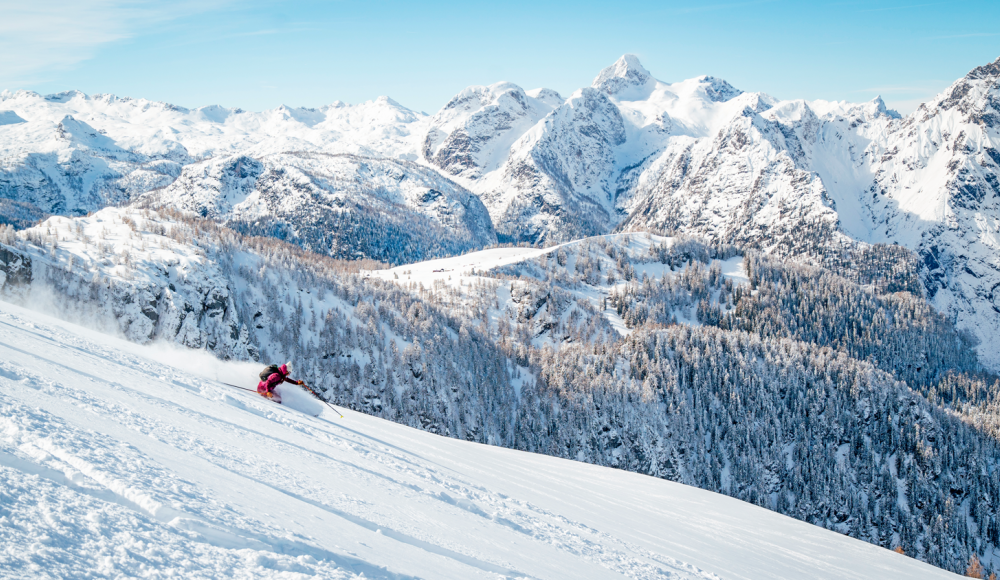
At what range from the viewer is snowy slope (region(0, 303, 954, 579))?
6.74 m

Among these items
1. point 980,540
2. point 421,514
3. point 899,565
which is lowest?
point 980,540

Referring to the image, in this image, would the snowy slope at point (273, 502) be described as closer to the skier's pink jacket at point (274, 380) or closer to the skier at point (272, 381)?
the skier at point (272, 381)

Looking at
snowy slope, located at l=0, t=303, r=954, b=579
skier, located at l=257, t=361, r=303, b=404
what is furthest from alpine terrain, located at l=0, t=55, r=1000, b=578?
skier, located at l=257, t=361, r=303, b=404

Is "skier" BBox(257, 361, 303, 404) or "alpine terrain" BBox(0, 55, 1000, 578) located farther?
"skier" BBox(257, 361, 303, 404)

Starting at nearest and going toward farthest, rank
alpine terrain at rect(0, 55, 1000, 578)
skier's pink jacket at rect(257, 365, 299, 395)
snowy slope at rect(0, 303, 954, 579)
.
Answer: snowy slope at rect(0, 303, 954, 579) → alpine terrain at rect(0, 55, 1000, 578) → skier's pink jacket at rect(257, 365, 299, 395)

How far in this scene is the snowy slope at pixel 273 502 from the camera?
22.1 feet

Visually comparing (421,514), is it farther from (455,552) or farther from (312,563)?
(312,563)

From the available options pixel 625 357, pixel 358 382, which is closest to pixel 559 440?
pixel 625 357

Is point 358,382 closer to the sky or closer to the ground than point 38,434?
closer to the ground

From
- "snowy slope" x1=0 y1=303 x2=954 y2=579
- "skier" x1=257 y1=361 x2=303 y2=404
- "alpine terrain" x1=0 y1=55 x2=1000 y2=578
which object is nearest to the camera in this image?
"snowy slope" x1=0 y1=303 x2=954 y2=579

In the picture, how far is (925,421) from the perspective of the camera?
5320 inches

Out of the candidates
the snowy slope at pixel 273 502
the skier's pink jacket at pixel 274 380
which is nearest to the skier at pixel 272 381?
the skier's pink jacket at pixel 274 380

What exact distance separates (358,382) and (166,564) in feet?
382

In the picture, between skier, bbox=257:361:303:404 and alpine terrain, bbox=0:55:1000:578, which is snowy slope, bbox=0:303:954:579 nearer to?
alpine terrain, bbox=0:55:1000:578
